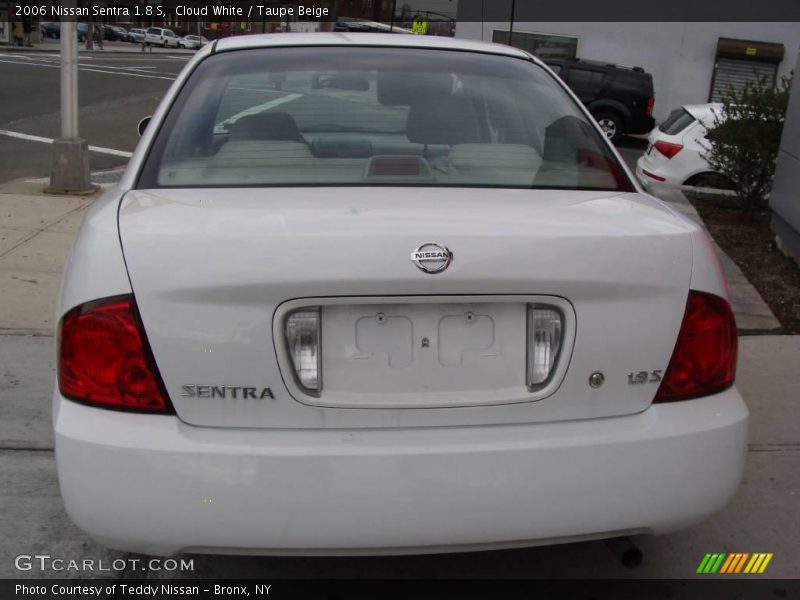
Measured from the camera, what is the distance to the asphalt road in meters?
12.3

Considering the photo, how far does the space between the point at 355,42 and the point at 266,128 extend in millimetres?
648

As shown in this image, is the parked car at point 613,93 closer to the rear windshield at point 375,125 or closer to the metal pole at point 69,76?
the metal pole at point 69,76

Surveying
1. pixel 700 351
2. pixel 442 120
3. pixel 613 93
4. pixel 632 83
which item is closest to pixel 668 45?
pixel 632 83

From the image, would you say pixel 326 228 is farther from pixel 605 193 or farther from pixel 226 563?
pixel 226 563

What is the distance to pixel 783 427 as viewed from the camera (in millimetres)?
4195

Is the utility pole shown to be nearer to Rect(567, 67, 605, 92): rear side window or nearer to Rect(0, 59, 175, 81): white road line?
Rect(567, 67, 605, 92): rear side window

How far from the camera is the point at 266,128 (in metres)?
3.02

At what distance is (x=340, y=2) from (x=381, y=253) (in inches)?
1519

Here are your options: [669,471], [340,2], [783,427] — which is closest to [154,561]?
[669,471]

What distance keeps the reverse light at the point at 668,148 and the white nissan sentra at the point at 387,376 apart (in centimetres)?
904

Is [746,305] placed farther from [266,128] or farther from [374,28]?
[374,28]

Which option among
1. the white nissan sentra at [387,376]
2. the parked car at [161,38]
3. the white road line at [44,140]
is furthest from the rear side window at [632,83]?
the parked car at [161,38]

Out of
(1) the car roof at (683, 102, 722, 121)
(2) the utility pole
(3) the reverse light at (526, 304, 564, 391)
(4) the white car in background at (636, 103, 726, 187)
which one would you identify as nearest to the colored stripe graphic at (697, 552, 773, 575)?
(3) the reverse light at (526, 304, 564, 391)

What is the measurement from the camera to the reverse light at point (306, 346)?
86.5 inches
